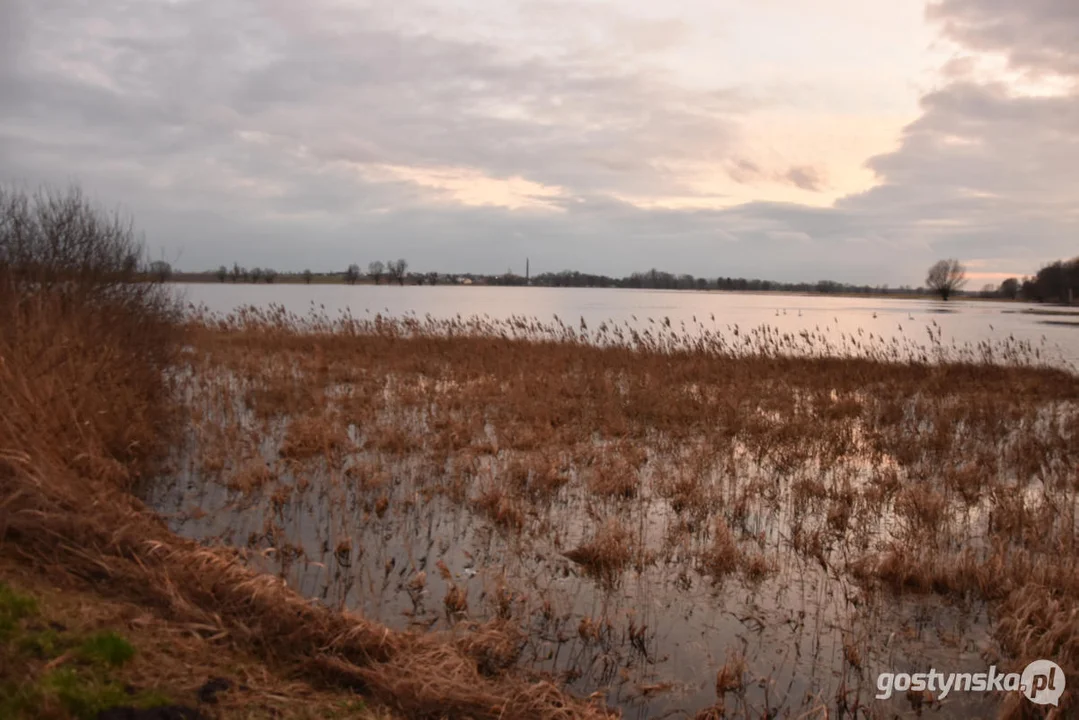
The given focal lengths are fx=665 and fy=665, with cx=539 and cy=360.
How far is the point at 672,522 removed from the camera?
694cm

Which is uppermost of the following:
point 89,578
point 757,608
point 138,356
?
point 138,356

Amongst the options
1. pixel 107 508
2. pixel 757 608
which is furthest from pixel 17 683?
pixel 757 608

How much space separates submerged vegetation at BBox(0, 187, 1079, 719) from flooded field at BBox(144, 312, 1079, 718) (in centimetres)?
4

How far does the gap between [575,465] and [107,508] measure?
17.1 feet

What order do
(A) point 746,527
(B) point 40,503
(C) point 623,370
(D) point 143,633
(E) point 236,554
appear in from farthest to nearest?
(C) point 623,370 < (A) point 746,527 < (E) point 236,554 < (B) point 40,503 < (D) point 143,633

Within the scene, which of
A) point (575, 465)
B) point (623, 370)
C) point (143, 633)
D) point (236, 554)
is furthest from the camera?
point (623, 370)

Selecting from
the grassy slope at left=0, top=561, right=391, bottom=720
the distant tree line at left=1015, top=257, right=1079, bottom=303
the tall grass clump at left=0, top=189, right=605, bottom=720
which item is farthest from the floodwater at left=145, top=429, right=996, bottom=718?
the distant tree line at left=1015, top=257, right=1079, bottom=303

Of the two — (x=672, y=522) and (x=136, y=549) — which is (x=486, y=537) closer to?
(x=672, y=522)

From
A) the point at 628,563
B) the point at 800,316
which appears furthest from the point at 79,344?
the point at 800,316

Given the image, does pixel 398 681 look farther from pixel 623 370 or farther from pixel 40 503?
pixel 623 370

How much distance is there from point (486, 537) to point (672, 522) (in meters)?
1.96

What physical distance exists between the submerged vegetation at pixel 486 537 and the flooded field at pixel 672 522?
0.04 metres

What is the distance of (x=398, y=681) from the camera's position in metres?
3.65

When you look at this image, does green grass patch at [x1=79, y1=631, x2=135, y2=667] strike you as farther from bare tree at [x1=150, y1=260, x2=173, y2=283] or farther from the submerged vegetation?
bare tree at [x1=150, y1=260, x2=173, y2=283]
